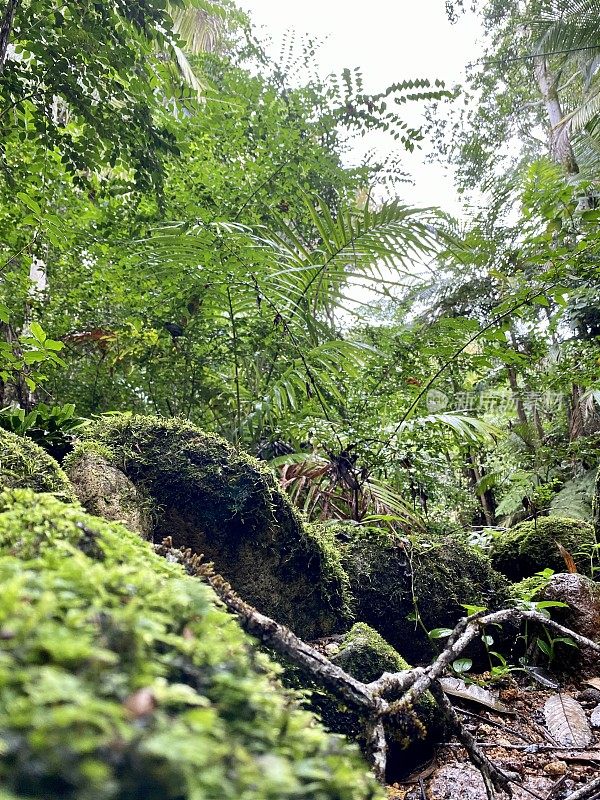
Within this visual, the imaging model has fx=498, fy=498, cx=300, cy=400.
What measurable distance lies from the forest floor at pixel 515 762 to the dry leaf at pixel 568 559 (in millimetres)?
797

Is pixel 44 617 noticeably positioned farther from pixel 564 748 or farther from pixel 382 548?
pixel 382 548

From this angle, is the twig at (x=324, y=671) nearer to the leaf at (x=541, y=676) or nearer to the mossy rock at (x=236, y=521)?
the mossy rock at (x=236, y=521)

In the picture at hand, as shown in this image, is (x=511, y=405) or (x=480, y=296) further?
(x=511, y=405)

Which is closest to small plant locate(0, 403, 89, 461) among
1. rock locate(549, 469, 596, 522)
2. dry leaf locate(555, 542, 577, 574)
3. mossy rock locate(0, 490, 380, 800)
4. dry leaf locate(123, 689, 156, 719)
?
mossy rock locate(0, 490, 380, 800)

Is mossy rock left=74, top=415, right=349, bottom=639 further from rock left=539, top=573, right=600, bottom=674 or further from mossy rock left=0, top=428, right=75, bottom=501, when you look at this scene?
rock left=539, top=573, right=600, bottom=674

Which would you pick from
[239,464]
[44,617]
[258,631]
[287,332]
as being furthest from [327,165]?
[44,617]

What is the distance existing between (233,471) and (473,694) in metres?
1.23

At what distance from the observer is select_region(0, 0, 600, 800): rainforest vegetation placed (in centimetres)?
37

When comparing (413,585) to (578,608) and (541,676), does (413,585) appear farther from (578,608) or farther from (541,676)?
(578,608)

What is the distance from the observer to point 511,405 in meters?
6.51

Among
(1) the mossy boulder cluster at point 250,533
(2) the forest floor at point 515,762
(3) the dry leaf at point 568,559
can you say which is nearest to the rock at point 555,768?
(2) the forest floor at point 515,762

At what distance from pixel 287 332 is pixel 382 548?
1.49 metres

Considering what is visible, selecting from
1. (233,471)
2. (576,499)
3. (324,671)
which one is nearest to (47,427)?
(233,471)

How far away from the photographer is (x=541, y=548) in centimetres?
288
